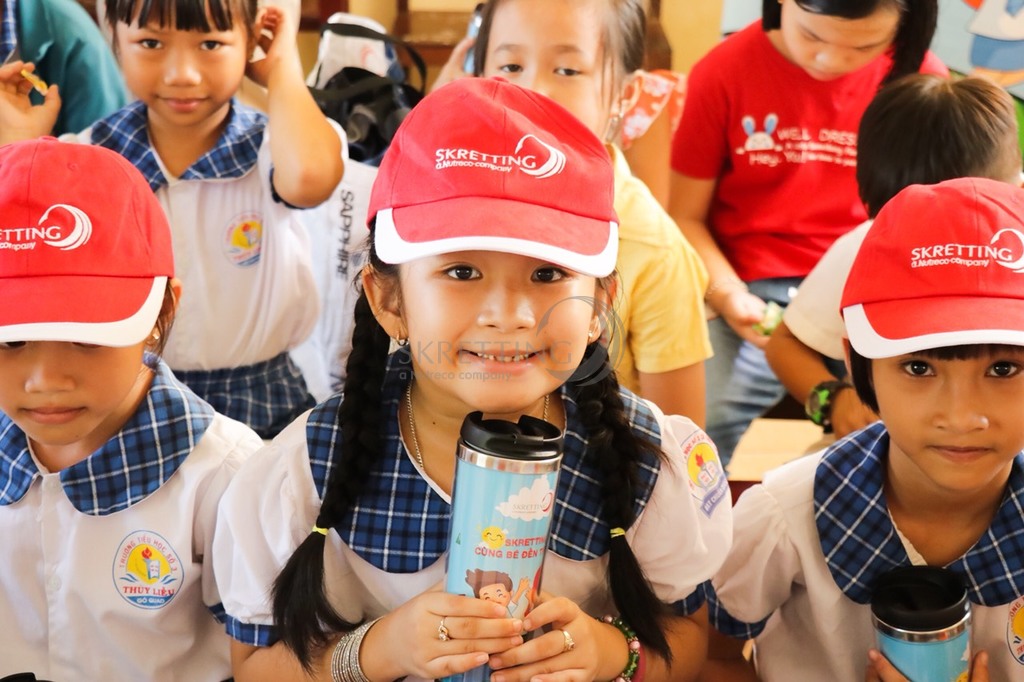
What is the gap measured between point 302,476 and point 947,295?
63 centimetres

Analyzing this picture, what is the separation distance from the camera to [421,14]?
3.65 meters

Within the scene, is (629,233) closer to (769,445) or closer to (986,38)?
(769,445)

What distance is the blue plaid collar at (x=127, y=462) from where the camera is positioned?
45.5 inches

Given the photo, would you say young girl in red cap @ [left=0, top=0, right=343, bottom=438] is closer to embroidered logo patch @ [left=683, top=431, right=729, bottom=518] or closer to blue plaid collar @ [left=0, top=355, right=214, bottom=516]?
blue plaid collar @ [left=0, top=355, right=214, bottom=516]

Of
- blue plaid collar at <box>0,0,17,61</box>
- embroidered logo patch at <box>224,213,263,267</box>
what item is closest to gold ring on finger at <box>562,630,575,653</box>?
embroidered logo patch at <box>224,213,263,267</box>

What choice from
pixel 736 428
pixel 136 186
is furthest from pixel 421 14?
pixel 136 186

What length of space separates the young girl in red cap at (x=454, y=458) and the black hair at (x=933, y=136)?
63cm

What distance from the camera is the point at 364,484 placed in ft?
3.51

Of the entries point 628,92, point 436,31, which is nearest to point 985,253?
point 628,92

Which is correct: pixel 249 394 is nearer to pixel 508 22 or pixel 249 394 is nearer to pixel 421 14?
pixel 508 22

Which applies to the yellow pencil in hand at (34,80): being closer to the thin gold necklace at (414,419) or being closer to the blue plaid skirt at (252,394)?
the blue plaid skirt at (252,394)

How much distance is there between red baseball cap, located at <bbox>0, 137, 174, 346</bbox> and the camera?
3.43ft

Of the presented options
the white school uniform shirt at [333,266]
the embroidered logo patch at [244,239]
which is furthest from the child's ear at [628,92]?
the embroidered logo patch at [244,239]

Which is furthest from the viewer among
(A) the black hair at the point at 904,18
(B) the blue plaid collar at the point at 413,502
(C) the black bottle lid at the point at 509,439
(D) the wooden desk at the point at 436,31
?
(D) the wooden desk at the point at 436,31
